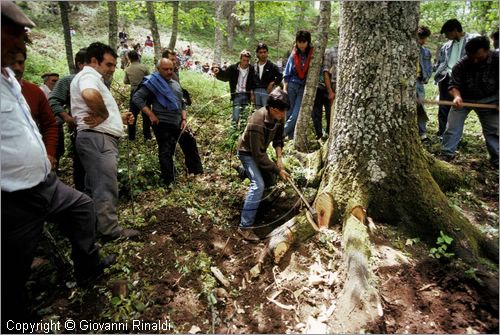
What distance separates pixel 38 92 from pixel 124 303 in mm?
2459

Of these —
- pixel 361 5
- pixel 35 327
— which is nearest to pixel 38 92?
pixel 35 327

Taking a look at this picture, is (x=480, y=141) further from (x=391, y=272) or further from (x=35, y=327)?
(x=35, y=327)

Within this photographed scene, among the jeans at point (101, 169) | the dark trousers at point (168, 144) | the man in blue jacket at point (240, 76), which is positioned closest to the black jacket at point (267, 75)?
the man in blue jacket at point (240, 76)

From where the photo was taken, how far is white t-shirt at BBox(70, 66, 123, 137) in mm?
3887

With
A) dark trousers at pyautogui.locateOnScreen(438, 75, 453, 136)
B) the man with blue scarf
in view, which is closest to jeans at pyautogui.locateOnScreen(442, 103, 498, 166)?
dark trousers at pyautogui.locateOnScreen(438, 75, 453, 136)

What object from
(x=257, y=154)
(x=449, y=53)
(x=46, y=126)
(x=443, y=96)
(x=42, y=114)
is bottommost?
(x=257, y=154)

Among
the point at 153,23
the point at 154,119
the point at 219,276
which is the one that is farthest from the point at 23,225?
the point at 153,23

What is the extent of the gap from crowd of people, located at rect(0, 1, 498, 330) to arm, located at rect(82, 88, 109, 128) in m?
0.01

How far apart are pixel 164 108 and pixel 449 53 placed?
5523 mm

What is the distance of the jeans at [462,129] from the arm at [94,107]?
5.08 m

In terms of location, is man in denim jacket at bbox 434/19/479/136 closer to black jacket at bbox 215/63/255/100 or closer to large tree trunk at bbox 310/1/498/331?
large tree trunk at bbox 310/1/498/331

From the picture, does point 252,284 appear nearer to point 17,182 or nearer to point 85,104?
point 17,182

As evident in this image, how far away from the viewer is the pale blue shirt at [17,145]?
8.28 ft

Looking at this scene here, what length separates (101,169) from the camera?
13.3 feet
